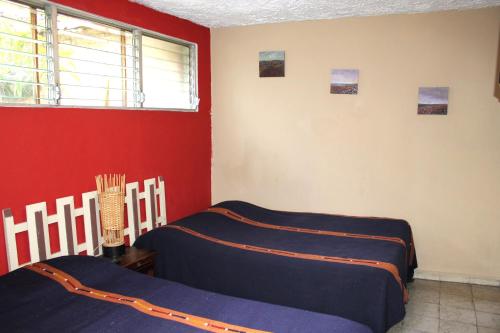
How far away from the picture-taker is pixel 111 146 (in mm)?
2896

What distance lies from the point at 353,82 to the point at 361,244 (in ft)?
5.18

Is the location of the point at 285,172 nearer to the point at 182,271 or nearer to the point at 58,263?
the point at 182,271

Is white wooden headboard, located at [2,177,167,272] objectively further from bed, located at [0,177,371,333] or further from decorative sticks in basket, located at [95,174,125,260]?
decorative sticks in basket, located at [95,174,125,260]

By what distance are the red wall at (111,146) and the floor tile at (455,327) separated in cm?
232

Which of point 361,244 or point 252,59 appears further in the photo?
point 252,59

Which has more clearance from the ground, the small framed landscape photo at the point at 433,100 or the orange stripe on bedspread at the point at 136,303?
the small framed landscape photo at the point at 433,100

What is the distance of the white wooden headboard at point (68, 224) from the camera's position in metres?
2.23

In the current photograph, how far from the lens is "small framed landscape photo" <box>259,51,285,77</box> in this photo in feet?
12.7

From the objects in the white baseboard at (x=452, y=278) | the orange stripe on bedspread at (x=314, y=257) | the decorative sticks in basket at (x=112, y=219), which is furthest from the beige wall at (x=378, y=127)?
the decorative sticks in basket at (x=112, y=219)

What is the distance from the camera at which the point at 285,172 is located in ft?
13.0

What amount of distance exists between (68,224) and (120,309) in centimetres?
94

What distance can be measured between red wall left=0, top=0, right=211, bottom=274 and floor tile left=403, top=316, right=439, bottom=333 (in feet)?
6.90

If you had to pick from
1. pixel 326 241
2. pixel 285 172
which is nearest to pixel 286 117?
pixel 285 172

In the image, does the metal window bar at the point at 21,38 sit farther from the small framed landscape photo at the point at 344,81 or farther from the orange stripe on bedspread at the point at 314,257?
the small framed landscape photo at the point at 344,81
